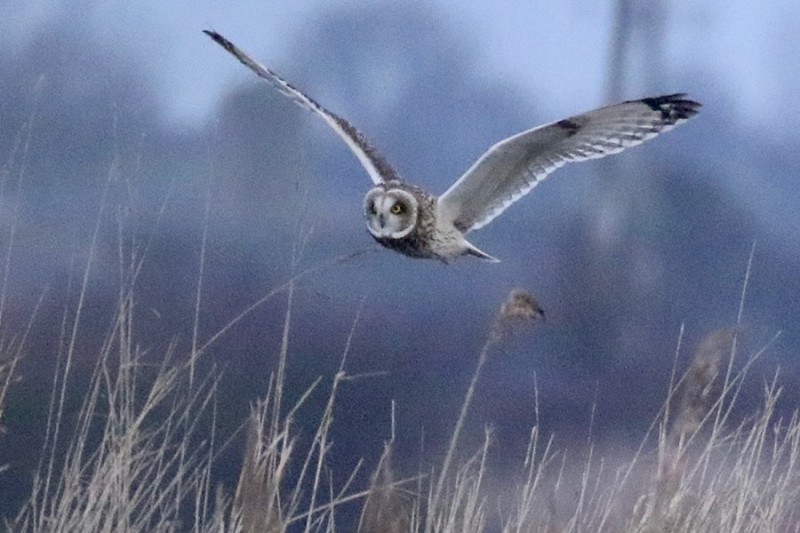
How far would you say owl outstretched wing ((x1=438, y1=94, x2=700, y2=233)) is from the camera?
254cm

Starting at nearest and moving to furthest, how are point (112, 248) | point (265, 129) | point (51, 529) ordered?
1. point (51, 529)
2. point (112, 248)
3. point (265, 129)

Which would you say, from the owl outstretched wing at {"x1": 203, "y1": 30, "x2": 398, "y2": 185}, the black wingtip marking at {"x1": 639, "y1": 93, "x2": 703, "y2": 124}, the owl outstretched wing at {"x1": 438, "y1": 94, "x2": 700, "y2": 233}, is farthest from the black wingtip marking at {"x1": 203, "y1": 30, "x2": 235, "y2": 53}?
the black wingtip marking at {"x1": 639, "y1": 93, "x2": 703, "y2": 124}

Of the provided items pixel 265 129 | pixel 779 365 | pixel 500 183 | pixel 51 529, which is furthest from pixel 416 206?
pixel 51 529

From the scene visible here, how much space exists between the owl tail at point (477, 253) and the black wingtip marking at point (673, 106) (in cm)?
45

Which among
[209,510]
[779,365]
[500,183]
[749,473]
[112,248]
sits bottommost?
[209,510]

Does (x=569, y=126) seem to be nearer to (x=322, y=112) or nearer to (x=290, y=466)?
(x=322, y=112)

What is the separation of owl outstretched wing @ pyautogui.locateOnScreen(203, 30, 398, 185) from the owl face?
7 cm

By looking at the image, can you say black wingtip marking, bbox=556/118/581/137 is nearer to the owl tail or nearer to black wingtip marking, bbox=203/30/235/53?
the owl tail

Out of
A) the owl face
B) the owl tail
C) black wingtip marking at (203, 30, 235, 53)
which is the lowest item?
the owl tail

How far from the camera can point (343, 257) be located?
2619 millimetres

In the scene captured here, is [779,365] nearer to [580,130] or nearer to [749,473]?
[749,473]

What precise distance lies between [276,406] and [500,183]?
793mm

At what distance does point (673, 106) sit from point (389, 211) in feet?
2.02

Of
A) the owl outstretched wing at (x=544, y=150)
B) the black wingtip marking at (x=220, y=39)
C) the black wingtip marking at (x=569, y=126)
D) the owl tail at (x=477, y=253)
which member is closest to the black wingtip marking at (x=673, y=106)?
the owl outstretched wing at (x=544, y=150)
